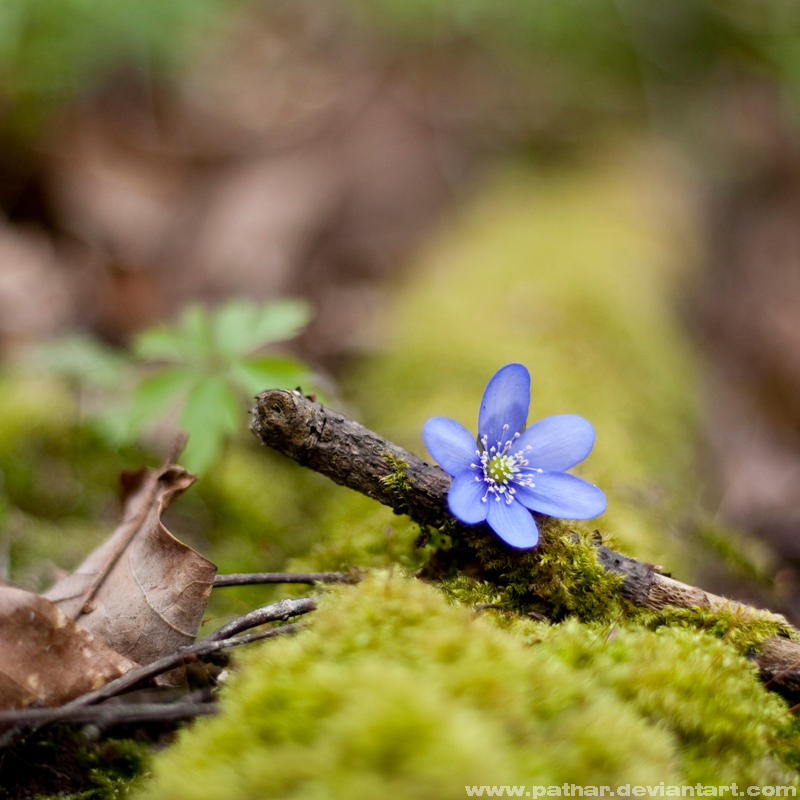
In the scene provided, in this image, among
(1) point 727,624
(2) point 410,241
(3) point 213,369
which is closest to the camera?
(1) point 727,624

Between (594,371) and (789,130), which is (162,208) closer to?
(594,371)

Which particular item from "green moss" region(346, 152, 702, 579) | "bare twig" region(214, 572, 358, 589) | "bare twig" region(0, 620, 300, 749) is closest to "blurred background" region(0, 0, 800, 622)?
"green moss" region(346, 152, 702, 579)

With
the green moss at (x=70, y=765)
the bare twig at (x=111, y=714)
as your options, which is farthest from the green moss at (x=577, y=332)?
the green moss at (x=70, y=765)

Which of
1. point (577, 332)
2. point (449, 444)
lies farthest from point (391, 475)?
point (577, 332)

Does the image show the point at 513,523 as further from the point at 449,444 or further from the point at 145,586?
the point at 145,586

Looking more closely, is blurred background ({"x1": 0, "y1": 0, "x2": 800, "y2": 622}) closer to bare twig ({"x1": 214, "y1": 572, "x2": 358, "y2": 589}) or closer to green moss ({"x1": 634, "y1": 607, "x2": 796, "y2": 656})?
bare twig ({"x1": 214, "y1": 572, "x2": 358, "y2": 589})
